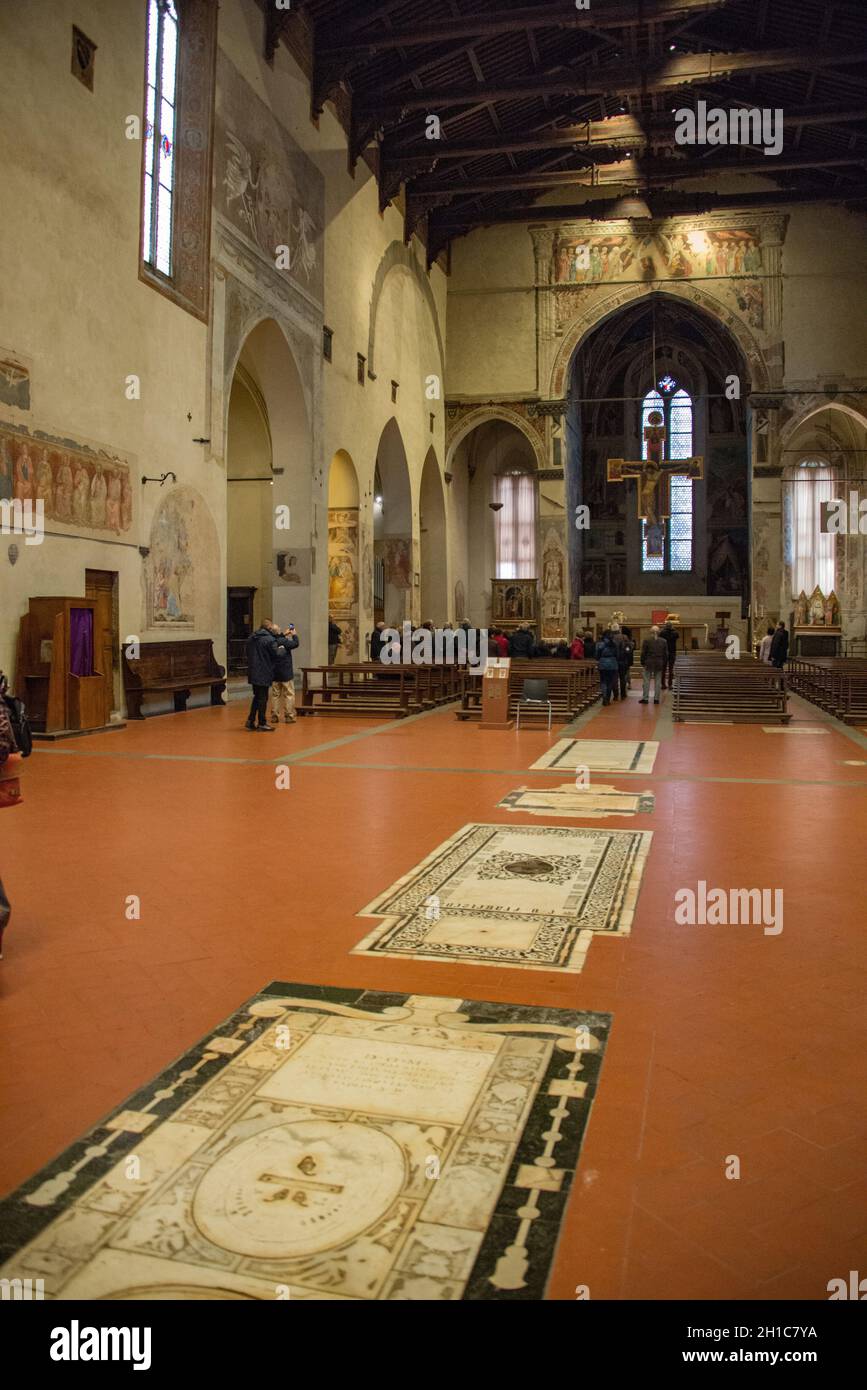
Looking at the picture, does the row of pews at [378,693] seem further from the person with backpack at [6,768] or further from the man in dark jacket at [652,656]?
the person with backpack at [6,768]

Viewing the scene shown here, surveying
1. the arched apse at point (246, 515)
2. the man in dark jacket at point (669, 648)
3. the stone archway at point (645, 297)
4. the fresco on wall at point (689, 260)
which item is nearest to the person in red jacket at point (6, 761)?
the man in dark jacket at point (669, 648)

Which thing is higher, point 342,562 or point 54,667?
point 342,562

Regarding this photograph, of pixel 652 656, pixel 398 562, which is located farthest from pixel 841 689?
pixel 398 562

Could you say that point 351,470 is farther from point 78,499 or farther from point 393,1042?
point 393,1042

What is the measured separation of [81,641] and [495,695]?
5.20 metres

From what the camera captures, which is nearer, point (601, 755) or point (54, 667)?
point (601, 755)

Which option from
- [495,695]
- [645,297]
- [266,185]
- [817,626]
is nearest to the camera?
[495,695]

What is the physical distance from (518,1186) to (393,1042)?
2.93 feet

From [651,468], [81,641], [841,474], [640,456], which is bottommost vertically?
[81,641]

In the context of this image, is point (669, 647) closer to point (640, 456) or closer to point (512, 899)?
point (512, 899)

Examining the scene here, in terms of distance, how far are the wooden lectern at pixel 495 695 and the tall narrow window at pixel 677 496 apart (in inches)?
948

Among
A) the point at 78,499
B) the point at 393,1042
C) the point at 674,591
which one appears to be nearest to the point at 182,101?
the point at 78,499

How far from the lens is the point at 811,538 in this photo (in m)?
31.5
